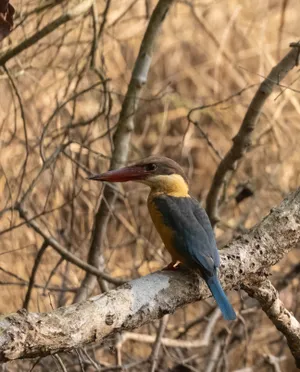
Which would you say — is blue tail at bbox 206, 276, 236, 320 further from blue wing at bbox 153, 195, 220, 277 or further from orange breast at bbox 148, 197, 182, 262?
orange breast at bbox 148, 197, 182, 262

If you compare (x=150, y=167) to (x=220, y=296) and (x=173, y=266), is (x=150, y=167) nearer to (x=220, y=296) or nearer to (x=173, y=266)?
(x=173, y=266)

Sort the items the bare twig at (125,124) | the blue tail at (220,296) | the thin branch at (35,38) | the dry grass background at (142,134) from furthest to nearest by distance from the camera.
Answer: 1. the dry grass background at (142,134)
2. the bare twig at (125,124)
3. the thin branch at (35,38)
4. the blue tail at (220,296)

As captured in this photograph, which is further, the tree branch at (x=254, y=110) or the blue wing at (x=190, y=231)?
the tree branch at (x=254, y=110)

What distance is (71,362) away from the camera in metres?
3.87

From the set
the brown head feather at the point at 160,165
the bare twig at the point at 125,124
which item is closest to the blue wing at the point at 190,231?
the brown head feather at the point at 160,165

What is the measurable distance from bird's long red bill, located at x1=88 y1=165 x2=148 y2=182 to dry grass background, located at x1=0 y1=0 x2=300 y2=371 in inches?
33.6

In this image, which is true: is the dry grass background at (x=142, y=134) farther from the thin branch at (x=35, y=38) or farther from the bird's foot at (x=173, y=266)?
the bird's foot at (x=173, y=266)

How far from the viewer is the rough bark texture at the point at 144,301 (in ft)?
5.31

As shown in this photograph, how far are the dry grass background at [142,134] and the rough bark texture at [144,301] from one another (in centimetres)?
110

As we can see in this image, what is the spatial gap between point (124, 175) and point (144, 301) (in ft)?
2.72

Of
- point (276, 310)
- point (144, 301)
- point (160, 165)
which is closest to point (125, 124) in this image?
point (160, 165)

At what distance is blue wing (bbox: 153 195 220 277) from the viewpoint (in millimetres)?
2344

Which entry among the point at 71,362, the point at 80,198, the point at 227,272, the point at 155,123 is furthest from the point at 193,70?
the point at 227,272

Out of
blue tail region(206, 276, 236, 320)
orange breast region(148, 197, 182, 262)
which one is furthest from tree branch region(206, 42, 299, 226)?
blue tail region(206, 276, 236, 320)
